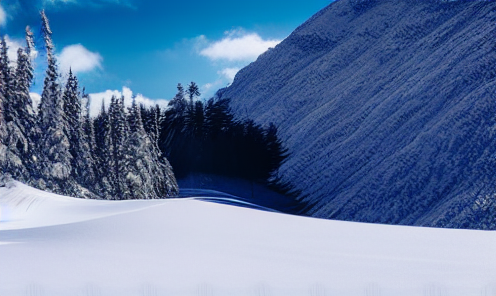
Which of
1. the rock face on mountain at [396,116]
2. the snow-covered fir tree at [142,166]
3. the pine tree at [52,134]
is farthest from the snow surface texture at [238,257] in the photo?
the snow-covered fir tree at [142,166]

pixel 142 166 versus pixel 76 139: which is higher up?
pixel 76 139

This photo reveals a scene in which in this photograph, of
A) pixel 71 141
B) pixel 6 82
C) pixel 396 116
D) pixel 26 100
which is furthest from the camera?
pixel 396 116

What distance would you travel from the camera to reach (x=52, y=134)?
17.8 meters

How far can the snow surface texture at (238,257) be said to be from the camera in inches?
121

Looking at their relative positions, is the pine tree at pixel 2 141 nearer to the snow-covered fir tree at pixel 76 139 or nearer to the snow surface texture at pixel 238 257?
the snow-covered fir tree at pixel 76 139

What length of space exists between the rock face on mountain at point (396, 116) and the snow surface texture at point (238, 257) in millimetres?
15182

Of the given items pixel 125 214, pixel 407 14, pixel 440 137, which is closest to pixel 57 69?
pixel 125 214

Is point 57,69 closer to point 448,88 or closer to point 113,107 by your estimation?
point 113,107

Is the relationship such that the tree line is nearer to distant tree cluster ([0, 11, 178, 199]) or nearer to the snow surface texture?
distant tree cluster ([0, 11, 178, 199])

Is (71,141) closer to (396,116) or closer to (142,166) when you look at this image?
(142,166)

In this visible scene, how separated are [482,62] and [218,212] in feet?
105

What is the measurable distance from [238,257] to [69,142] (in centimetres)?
1738

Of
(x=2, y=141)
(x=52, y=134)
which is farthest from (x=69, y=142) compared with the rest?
(x=2, y=141)

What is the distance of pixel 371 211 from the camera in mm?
23766
